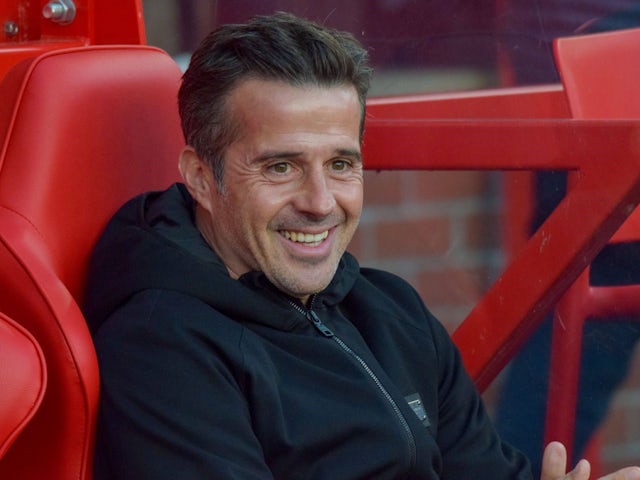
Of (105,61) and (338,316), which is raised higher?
(105,61)

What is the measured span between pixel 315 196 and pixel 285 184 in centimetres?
4

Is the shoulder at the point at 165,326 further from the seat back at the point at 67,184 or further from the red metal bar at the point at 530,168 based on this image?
the red metal bar at the point at 530,168

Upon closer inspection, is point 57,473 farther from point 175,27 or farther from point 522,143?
point 175,27

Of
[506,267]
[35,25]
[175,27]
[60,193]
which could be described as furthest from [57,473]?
[175,27]

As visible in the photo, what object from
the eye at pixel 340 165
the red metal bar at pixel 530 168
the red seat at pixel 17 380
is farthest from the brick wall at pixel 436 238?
the red seat at pixel 17 380

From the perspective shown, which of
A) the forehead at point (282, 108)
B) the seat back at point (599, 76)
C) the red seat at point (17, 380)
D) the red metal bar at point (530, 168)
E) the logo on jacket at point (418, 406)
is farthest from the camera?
the seat back at point (599, 76)

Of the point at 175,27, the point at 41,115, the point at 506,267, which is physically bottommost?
the point at 506,267

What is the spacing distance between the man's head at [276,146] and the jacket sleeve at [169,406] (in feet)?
0.53

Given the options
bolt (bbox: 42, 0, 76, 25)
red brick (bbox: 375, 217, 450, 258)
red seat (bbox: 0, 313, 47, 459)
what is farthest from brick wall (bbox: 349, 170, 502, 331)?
red seat (bbox: 0, 313, 47, 459)

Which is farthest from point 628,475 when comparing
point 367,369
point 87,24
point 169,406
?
point 87,24

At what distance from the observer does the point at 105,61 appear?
5.50 feet

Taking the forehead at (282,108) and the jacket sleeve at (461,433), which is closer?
the forehead at (282,108)

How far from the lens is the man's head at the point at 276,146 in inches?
61.6

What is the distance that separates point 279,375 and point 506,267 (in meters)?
0.57
